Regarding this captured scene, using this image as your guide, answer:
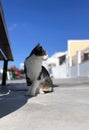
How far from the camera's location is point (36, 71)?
10789 mm

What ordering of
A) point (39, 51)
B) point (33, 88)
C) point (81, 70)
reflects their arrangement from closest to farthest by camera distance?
point (39, 51) → point (33, 88) → point (81, 70)

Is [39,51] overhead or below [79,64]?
below

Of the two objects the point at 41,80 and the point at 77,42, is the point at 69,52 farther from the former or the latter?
the point at 41,80

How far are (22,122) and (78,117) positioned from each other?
1136mm

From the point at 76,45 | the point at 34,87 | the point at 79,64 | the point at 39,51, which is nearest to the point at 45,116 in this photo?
the point at 39,51

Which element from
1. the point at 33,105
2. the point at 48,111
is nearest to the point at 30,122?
the point at 48,111

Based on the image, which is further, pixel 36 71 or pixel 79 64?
pixel 79 64

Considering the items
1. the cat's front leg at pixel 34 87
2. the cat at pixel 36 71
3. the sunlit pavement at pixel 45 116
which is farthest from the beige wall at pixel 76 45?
the sunlit pavement at pixel 45 116

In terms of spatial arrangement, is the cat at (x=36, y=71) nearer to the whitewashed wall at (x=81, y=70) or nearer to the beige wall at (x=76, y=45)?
the whitewashed wall at (x=81, y=70)

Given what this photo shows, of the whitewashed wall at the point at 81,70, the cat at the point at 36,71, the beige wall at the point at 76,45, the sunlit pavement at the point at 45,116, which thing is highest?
the beige wall at the point at 76,45

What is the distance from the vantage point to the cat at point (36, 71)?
1043 centimetres

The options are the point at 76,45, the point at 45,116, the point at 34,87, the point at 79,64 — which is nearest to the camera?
the point at 45,116

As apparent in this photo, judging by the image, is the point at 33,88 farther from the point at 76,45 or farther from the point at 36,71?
the point at 76,45

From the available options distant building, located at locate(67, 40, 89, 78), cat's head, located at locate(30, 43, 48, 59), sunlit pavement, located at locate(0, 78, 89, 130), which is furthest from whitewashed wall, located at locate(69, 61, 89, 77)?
sunlit pavement, located at locate(0, 78, 89, 130)
